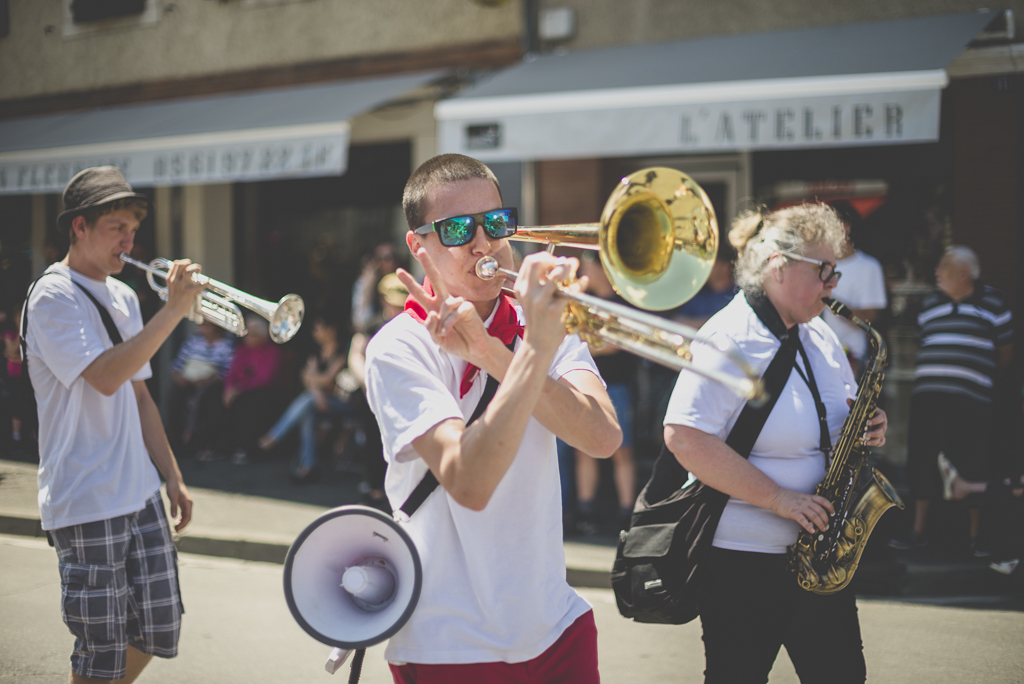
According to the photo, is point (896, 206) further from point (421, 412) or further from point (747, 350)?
point (421, 412)

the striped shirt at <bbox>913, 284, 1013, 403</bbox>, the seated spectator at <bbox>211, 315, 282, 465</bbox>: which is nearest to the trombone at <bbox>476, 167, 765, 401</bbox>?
the striped shirt at <bbox>913, 284, 1013, 403</bbox>

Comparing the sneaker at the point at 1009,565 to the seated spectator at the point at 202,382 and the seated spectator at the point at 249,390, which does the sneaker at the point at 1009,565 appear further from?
the seated spectator at the point at 202,382

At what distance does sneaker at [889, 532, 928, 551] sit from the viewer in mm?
5906

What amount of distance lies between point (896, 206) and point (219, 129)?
6.19m

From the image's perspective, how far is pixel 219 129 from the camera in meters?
8.27

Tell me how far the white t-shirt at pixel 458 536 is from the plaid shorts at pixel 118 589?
1.47 metres

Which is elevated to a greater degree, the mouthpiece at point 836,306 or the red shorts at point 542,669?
the mouthpiece at point 836,306

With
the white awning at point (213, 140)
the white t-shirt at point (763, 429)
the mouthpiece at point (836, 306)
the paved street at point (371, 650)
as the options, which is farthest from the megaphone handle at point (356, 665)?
the white awning at point (213, 140)

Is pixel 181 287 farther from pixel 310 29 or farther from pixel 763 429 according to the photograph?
pixel 310 29

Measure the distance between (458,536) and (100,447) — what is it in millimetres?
1689

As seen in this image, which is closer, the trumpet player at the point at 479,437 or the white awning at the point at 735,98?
the trumpet player at the point at 479,437

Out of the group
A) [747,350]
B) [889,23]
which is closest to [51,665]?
[747,350]

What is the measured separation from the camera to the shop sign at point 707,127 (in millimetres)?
5793

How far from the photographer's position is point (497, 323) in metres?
2.09
